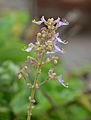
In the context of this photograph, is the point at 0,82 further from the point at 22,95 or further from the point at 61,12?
the point at 61,12

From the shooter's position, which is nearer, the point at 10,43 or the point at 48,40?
the point at 48,40

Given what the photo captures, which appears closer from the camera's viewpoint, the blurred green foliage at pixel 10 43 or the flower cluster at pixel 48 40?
the flower cluster at pixel 48 40

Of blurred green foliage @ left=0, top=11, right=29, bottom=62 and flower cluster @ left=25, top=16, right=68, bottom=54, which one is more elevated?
blurred green foliage @ left=0, top=11, right=29, bottom=62

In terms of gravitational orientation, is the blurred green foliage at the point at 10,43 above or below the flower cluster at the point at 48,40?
above

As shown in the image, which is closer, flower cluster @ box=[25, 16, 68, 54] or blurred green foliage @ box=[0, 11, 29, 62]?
flower cluster @ box=[25, 16, 68, 54]

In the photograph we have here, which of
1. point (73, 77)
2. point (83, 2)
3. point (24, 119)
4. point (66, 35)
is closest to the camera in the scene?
point (24, 119)

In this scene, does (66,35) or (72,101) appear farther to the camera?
(66,35)

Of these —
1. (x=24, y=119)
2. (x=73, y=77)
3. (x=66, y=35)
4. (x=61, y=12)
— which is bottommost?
(x=24, y=119)

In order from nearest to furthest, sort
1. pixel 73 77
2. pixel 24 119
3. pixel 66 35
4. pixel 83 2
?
1. pixel 24 119
2. pixel 73 77
3. pixel 66 35
4. pixel 83 2

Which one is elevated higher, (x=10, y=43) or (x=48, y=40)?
(x=10, y=43)

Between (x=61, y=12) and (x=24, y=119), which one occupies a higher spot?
(x=61, y=12)

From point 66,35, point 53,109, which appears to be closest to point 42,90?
point 53,109
